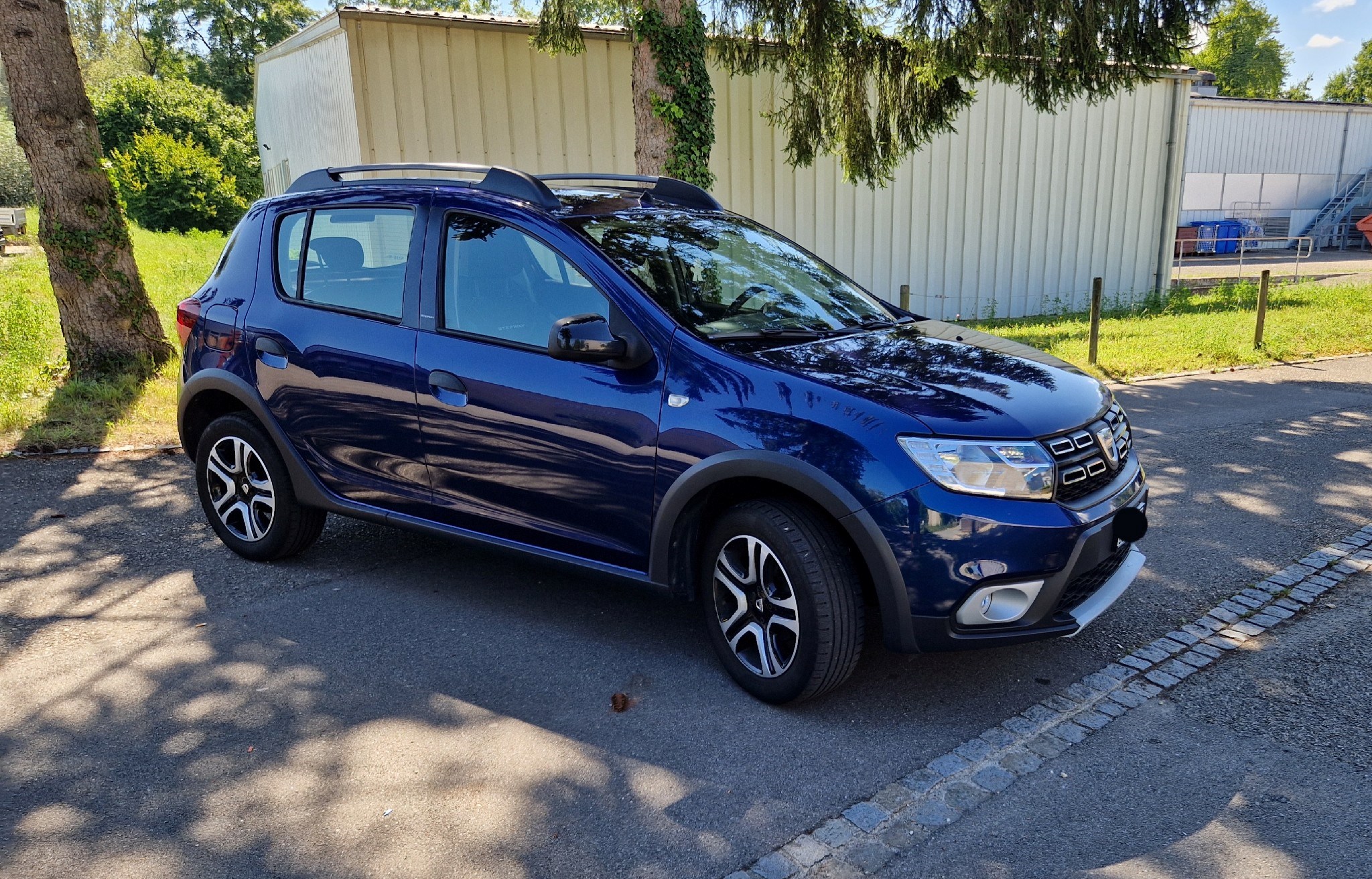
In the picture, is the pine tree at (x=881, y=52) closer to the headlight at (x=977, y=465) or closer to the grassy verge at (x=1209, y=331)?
the grassy verge at (x=1209, y=331)

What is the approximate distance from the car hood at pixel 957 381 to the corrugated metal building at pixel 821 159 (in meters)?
8.81

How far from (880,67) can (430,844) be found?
9.46 metres

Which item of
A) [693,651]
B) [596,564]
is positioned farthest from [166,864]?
[693,651]

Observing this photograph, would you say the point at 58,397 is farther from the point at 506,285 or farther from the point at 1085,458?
the point at 1085,458

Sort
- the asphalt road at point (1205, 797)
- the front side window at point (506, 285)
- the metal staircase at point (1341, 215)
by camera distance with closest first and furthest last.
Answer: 1. the asphalt road at point (1205, 797)
2. the front side window at point (506, 285)
3. the metal staircase at point (1341, 215)

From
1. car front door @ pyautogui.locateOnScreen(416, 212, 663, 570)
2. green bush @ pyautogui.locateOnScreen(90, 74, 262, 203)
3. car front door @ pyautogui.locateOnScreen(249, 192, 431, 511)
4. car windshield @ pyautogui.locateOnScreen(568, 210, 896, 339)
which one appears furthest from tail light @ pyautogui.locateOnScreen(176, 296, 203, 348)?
green bush @ pyautogui.locateOnScreen(90, 74, 262, 203)

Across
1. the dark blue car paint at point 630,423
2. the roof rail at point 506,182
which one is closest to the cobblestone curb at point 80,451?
the dark blue car paint at point 630,423

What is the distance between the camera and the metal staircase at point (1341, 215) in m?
35.8

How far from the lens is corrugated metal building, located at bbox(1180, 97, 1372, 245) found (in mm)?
33562

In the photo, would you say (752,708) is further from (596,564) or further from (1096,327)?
(1096,327)

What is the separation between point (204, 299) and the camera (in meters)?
5.18

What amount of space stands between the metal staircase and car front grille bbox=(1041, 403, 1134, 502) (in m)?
38.2

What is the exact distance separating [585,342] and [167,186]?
99.7 feet

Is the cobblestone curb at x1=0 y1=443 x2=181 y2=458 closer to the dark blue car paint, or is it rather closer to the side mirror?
the dark blue car paint
